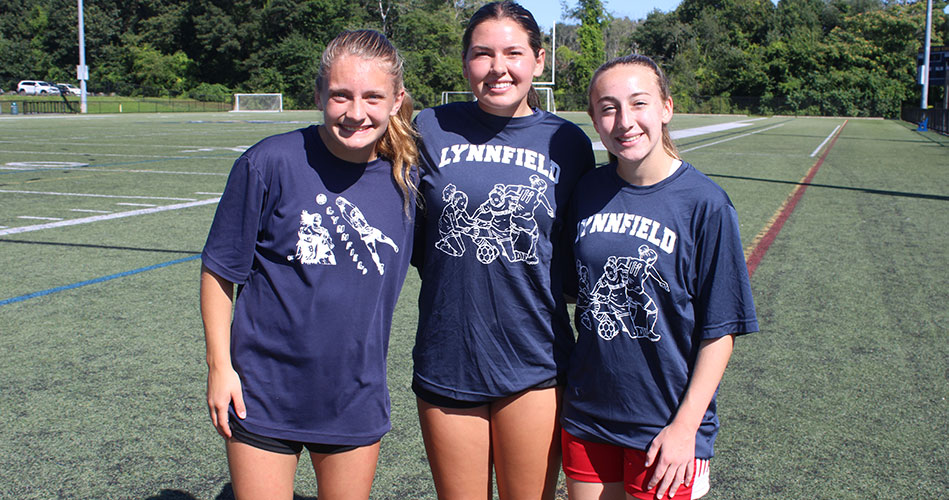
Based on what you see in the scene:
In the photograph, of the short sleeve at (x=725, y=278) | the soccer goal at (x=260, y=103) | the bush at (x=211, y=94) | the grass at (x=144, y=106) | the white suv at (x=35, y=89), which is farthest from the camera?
the white suv at (x=35, y=89)

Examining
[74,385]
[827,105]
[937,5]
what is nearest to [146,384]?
[74,385]

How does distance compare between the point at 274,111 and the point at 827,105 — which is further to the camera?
the point at 827,105

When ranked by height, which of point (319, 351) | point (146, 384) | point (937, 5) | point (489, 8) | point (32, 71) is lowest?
point (146, 384)

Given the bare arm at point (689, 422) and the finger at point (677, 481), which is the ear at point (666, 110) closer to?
the bare arm at point (689, 422)

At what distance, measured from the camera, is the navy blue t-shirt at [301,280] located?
1.96 meters

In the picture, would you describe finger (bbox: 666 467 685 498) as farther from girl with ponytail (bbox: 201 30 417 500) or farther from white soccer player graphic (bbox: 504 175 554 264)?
girl with ponytail (bbox: 201 30 417 500)

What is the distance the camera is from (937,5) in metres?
76.6

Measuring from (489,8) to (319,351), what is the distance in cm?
103

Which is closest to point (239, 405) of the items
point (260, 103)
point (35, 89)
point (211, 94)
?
point (260, 103)

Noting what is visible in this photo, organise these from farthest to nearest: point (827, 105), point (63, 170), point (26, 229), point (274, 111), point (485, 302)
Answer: point (827, 105) → point (274, 111) → point (63, 170) → point (26, 229) → point (485, 302)

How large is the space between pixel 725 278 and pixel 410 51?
69335mm

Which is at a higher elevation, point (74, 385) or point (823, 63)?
point (823, 63)

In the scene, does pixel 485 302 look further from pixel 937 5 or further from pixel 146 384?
pixel 937 5

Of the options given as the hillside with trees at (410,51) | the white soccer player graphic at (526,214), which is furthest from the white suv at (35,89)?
the white soccer player graphic at (526,214)
